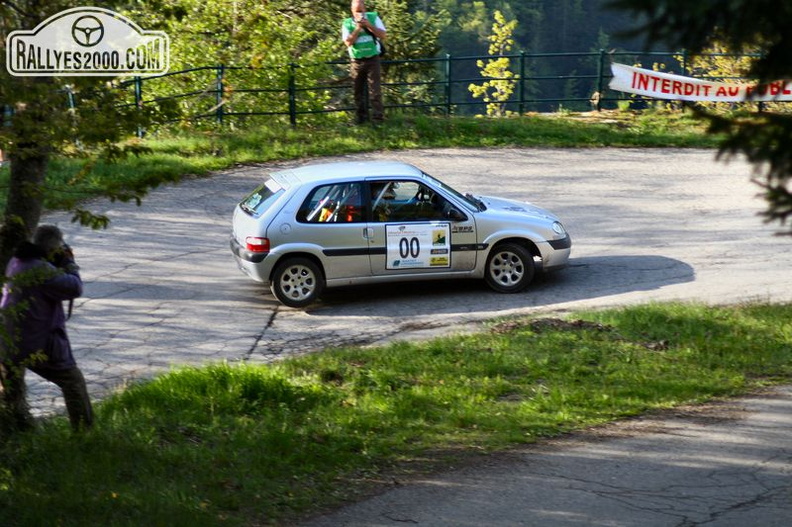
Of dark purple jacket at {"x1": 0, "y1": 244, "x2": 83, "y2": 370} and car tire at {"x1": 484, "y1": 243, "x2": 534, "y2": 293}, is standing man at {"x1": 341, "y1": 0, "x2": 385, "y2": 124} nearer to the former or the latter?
car tire at {"x1": 484, "y1": 243, "x2": 534, "y2": 293}

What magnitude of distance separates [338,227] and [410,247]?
0.96 m

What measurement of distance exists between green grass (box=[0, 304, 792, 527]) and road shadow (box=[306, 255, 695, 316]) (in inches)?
53.1

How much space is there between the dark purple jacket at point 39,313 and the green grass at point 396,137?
11563mm

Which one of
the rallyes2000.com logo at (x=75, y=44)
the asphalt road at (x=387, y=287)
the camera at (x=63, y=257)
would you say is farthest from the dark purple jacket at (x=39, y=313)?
the asphalt road at (x=387, y=287)

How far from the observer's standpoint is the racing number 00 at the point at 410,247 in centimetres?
1373

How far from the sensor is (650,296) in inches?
544

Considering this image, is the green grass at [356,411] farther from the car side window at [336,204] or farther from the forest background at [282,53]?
the forest background at [282,53]

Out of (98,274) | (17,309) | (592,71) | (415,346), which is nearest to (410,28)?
(98,274)

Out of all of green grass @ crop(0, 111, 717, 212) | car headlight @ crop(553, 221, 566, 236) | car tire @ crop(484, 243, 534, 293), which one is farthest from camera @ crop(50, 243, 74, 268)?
green grass @ crop(0, 111, 717, 212)

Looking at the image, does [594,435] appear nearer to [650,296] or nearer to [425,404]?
[425,404]

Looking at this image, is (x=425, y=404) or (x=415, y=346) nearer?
(x=425, y=404)

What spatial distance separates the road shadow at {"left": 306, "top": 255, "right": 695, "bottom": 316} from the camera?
1373 cm

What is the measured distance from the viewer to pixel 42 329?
8.02 metres

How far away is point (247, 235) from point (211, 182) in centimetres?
608
